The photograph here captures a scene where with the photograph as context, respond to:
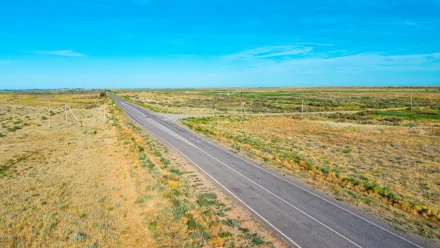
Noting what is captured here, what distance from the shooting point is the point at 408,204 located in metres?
16.8

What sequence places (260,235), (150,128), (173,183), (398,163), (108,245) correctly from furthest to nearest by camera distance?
1. (150,128)
2. (398,163)
3. (173,183)
4. (260,235)
5. (108,245)

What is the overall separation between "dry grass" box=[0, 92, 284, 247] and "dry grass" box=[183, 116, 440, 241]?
829 centimetres

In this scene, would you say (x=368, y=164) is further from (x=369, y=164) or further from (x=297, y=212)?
(x=297, y=212)

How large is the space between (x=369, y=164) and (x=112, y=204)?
2380cm

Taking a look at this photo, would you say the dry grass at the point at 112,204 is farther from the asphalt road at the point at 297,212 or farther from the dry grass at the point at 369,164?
the dry grass at the point at 369,164

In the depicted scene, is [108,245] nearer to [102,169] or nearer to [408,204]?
[102,169]

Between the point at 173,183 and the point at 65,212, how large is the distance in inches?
279

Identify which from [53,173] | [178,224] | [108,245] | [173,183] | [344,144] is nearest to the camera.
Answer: [108,245]

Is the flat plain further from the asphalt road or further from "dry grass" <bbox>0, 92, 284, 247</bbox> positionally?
"dry grass" <bbox>0, 92, 284, 247</bbox>

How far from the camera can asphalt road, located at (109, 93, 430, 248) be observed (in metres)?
13.0

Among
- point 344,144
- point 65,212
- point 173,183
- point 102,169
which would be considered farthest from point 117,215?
point 344,144

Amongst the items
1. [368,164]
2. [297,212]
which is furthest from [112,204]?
[368,164]

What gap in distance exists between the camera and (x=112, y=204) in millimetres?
16594

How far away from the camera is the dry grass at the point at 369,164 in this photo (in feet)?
54.6
